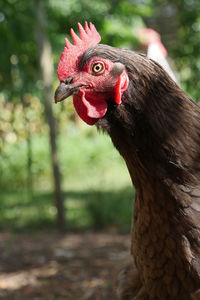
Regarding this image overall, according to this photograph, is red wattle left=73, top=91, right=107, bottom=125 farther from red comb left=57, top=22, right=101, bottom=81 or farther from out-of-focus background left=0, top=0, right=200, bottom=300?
out-of-focus background left=0, top=0, right=200, bottom=300

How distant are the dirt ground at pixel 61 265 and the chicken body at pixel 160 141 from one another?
1360 millimetres

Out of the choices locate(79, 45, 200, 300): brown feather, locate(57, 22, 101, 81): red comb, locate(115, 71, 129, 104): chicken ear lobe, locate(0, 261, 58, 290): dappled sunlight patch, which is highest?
locate(57, 22, 101, 81): red comb

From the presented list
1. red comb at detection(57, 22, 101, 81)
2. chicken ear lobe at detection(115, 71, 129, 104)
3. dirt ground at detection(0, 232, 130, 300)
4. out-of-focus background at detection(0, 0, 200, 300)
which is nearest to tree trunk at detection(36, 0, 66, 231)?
out-of-focus background at detection(0, 0, 200, 300)

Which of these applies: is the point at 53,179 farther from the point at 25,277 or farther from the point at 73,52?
the point at 73,52

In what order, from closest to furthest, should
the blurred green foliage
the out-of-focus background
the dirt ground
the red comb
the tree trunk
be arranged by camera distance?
the red comb → the blurred green foliage → the out-of-focus background → the dirt ground → the tree trunk

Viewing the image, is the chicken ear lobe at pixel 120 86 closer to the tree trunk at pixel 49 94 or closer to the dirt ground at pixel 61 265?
the dirt ground at pixel 61 265

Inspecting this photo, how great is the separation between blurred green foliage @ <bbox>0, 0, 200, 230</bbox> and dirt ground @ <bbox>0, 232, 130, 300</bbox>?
649 millimetres

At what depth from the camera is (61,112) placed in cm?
819

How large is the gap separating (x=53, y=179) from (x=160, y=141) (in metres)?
4.10

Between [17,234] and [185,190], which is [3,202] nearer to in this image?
[17,234]

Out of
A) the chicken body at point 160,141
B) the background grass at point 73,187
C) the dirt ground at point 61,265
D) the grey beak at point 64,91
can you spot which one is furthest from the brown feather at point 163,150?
the background grass at point 73,187

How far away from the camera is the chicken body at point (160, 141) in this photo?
6.08ft

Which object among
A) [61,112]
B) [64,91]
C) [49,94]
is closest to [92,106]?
[64,91]

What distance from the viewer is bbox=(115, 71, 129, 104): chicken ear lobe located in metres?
1.80
